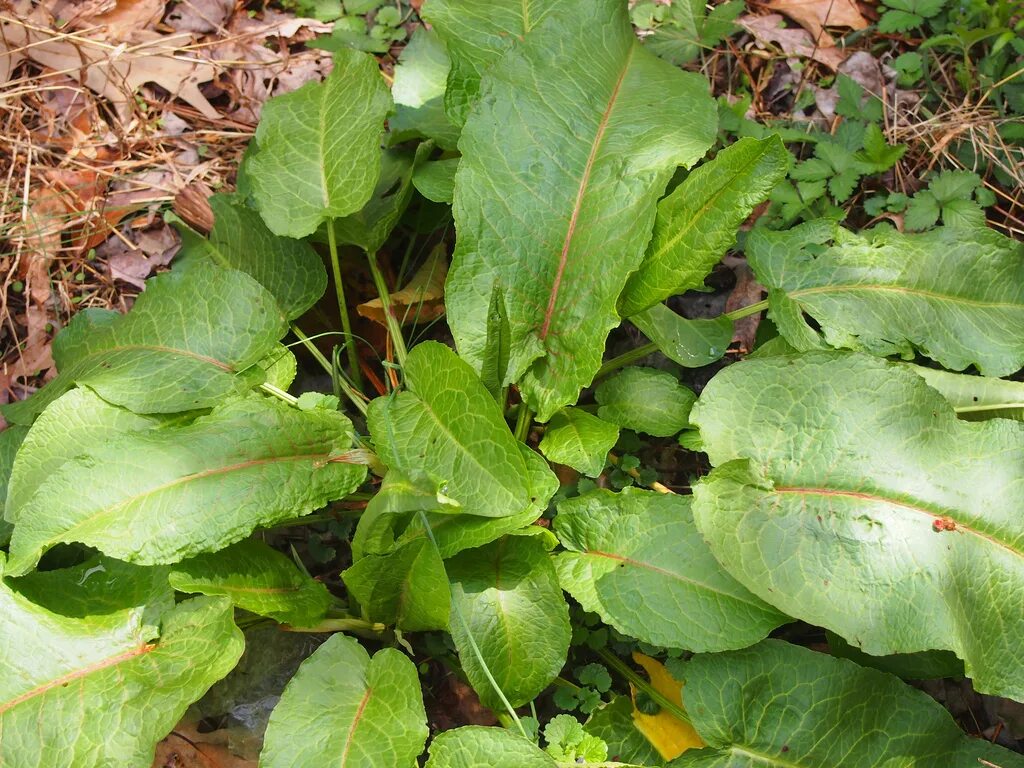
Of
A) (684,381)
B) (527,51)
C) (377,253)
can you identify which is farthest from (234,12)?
(684,381)

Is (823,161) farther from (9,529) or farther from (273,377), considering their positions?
(9,529)

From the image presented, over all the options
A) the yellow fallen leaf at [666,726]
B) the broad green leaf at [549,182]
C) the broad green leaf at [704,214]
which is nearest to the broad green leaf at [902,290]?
the broad green leaf at [704,214]

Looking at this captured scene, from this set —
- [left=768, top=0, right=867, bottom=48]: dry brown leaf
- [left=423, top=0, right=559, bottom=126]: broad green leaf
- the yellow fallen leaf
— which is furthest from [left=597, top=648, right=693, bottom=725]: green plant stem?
[left=768, top=0, right=867, bottom=48]: dry brown leaf

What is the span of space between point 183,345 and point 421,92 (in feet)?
2.99

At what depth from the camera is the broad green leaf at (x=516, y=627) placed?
1.68 m

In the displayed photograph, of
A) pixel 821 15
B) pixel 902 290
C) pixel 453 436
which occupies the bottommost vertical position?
pixel 453 436

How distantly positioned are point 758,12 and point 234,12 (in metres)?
1.65

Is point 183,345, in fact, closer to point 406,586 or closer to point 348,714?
point 406,586

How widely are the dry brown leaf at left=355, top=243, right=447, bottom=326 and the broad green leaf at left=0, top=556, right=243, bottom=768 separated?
33.7 inches

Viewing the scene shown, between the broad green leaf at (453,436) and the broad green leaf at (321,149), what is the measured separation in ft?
1.53

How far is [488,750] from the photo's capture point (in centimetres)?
151

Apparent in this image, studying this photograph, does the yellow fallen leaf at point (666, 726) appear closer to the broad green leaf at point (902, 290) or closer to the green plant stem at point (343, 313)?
the broad green leaf at point (902, 290)

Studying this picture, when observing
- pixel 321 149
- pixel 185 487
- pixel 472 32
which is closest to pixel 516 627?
pixel 185 487

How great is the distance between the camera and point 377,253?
2.30 meters
